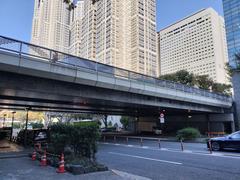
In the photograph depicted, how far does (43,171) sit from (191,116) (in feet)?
130

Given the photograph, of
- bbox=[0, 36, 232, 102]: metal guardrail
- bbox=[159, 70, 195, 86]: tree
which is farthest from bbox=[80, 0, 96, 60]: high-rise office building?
bbox=[0, 36, 232, 102]: metal guardrail

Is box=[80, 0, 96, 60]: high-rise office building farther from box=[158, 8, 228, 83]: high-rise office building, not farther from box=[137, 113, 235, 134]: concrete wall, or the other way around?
box=[137, 113, 235, 134]: concrete wall

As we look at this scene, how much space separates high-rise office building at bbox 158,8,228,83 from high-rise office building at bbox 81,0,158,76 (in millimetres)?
21917

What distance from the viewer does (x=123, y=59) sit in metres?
140

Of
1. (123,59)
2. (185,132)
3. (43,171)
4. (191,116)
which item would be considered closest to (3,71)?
(43,171)

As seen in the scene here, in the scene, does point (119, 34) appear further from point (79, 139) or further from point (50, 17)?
point (79, 139)

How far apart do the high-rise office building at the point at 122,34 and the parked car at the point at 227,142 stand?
A: 114 metres

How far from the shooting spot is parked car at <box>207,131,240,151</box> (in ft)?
49.4

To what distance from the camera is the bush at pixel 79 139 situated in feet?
32.0

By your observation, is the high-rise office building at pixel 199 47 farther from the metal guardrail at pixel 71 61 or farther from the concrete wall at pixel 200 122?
the metal guardrail at pixel 71 61

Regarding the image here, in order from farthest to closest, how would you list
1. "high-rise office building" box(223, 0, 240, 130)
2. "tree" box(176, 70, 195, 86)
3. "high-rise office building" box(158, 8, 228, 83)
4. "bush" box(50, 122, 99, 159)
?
1. "high-rise office building" box(158, 8, 228, 83)
2. "tree" box(176, 70, 195, 86)
3. "high-rise office building" box(223, 0, 240, 130)
4. "bush" box(50, 122, 99, 159)

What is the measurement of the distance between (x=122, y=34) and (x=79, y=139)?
438 ft

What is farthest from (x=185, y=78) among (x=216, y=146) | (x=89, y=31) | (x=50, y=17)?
(x=89, y=31)

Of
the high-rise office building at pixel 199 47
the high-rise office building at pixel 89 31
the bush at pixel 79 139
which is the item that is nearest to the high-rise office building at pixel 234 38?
the bush at pixel 79 139
